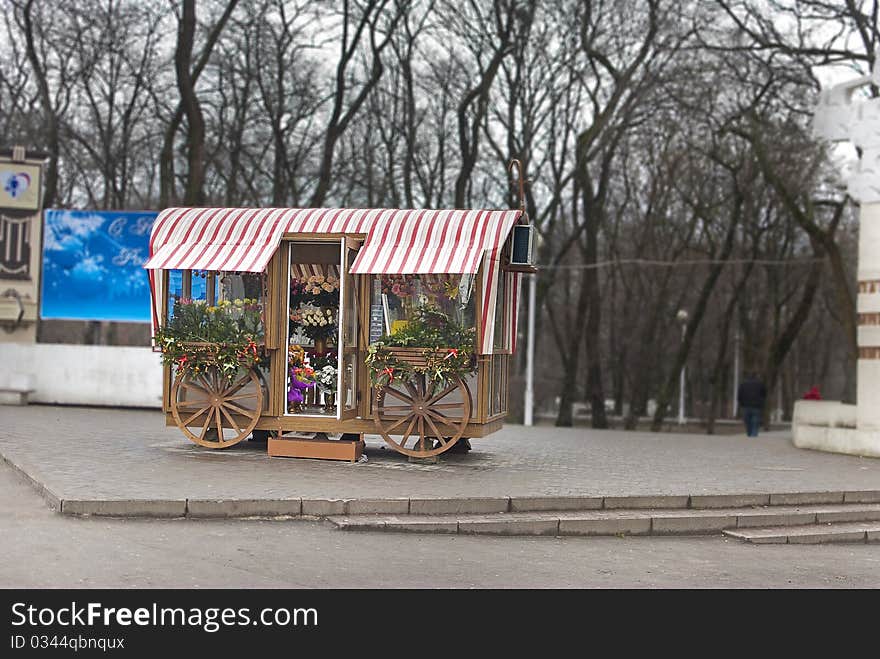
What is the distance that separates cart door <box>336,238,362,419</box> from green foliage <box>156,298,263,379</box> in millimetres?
1085

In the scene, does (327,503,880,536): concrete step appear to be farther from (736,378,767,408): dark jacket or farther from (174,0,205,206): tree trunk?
(174,0,205,206): tree trunk

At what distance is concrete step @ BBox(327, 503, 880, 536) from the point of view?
413 inches

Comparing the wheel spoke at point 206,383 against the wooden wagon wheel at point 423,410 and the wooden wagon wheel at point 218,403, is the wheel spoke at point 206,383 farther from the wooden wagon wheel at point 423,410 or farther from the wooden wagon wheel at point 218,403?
the wooden wagon wheel at point 423,410

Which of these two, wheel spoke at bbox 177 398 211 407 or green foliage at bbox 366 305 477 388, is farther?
wheel spoke at bbox 177 398 211 407

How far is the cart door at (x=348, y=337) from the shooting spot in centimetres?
1385

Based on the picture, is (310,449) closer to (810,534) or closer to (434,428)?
(434,428)

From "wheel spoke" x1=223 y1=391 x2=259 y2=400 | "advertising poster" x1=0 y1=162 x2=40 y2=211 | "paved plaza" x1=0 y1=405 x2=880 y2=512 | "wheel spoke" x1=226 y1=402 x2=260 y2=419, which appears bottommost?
"paved plaza" x1=0 y1=405 x2=880 y2=512

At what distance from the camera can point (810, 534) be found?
11.4 meters

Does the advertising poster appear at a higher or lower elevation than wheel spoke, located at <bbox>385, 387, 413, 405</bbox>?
higher

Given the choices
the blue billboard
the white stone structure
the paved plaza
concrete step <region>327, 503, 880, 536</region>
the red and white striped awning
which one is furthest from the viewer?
the blue billboard

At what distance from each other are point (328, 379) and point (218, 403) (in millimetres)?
1445

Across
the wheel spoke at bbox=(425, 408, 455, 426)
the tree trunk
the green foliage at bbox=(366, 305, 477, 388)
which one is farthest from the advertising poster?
the wheel spoke at bbox=(425, 408, 455, 426)

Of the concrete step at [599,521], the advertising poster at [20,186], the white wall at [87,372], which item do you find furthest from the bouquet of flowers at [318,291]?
the advertising poster at [20,186]

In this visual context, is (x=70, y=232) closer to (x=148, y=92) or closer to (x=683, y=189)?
(x=148, y=92)
